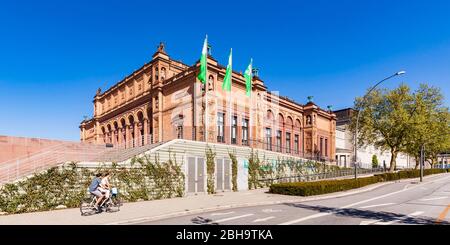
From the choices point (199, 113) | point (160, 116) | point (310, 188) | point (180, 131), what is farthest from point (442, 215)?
point (160, 116)

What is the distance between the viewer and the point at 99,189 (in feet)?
42.7

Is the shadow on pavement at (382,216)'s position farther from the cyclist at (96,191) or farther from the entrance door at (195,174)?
the entrance door at (195,174)

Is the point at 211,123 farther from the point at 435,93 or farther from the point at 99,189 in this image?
the point at 435,93

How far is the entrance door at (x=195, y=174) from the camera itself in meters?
21.0

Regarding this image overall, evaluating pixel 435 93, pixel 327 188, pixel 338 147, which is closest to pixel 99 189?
pixel 327 188

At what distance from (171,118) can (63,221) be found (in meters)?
22.2

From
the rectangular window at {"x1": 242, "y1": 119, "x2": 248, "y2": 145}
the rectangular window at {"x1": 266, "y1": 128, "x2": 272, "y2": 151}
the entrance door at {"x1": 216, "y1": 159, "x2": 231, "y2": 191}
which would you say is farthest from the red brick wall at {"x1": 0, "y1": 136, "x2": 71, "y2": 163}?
the rectangular window at {"x1": 266, "y1": 128, "x2": 272, "y2": 151}

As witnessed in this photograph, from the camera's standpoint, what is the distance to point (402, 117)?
39031 mm

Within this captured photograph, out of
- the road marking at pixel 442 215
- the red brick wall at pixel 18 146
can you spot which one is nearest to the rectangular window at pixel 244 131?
the red brick wall at pixel 18 146

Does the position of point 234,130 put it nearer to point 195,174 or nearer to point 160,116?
point 160,116

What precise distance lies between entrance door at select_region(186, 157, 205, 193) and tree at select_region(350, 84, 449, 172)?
27909 millimetres

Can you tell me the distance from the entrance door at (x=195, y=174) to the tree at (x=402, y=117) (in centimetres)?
2791

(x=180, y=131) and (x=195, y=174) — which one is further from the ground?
(x=180, y=131)

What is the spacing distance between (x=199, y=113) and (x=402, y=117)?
89.9ft
